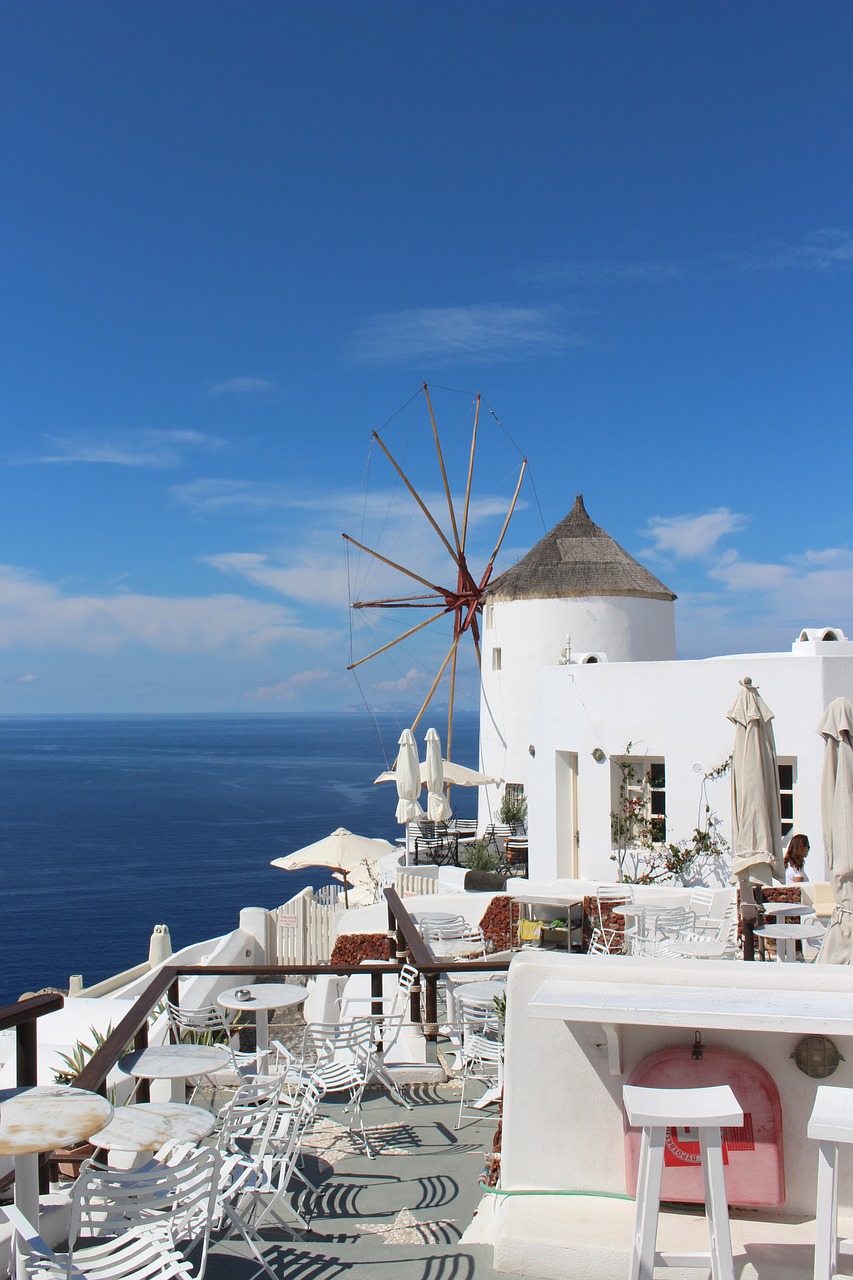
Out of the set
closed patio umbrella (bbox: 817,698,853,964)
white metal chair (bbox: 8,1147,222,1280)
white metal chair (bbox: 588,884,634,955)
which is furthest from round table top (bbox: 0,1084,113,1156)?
white metal chair (bbox: 588,884,634,955)

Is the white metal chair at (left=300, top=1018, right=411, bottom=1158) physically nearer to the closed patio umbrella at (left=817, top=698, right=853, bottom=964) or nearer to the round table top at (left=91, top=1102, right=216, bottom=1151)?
the round table top at (left=91, top=1102, right=216, bottom=1151)

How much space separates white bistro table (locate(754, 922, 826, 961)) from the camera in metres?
8.08

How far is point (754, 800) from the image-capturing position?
8.98 meters

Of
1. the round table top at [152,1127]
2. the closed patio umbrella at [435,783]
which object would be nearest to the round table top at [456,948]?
the round table top at [152,1127]

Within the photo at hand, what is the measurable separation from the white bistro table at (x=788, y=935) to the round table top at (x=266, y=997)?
3744 millimetres

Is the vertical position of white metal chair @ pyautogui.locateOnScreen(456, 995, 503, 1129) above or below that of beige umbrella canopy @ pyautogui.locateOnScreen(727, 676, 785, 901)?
below

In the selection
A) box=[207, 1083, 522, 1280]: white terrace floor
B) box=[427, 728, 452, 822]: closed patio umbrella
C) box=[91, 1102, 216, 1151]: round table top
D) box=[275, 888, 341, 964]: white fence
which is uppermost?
box=[427, 728, 452, 822]: closed patio umbrella

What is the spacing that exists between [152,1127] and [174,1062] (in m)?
0.82

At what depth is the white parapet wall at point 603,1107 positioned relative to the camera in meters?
4.02

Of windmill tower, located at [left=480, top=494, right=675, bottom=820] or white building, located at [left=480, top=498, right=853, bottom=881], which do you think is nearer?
white building, located at [left=480, top=498, right=853, bottom=881]

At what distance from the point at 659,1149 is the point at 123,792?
380 ft

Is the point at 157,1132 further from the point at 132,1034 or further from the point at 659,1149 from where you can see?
the point at 659,1149

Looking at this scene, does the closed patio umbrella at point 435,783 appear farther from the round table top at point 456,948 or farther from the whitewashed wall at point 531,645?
the round table top at point 456,948

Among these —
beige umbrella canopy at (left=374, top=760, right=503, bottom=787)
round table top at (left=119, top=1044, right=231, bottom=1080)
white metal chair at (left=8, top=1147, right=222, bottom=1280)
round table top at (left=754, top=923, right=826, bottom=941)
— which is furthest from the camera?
beige umbrella canopy at (left=374, top=760, right=503, bottom=787)
